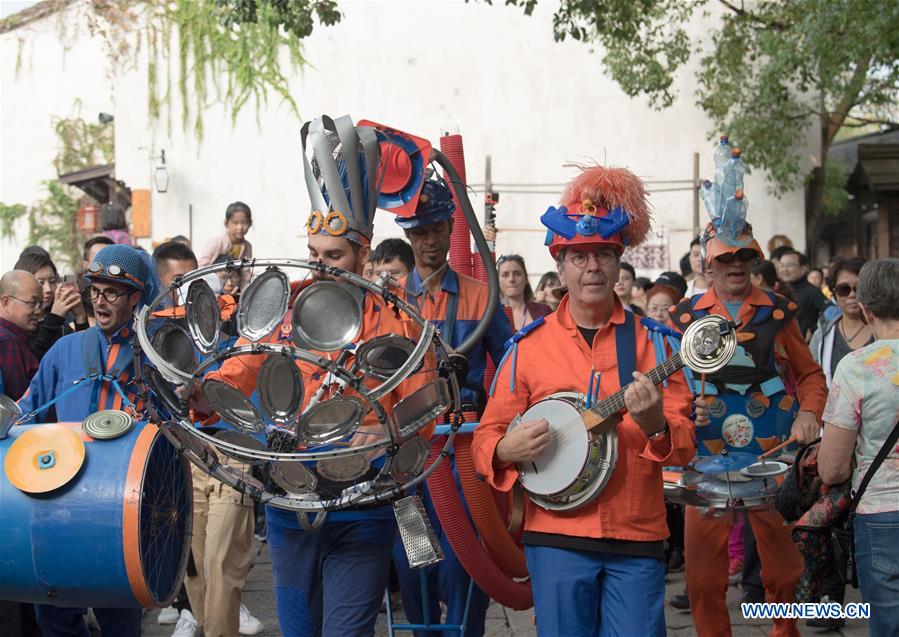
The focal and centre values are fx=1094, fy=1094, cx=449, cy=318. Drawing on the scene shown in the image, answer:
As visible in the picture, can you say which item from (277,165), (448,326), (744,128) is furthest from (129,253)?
(277,165)

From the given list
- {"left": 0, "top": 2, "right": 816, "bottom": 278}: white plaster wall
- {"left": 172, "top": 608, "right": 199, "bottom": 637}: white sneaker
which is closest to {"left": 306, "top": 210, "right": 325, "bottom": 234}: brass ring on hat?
{"left": 172, "top": 608, "right": 199, "bottom": 637}: white sneaker

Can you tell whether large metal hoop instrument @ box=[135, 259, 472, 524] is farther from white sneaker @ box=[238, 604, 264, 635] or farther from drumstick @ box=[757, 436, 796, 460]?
white sneaker @ box=[238, 604, 264, 635]

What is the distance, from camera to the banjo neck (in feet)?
11.1

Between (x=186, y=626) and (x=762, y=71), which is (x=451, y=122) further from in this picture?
(x=186, y=626)

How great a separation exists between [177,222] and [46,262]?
12702 millimetres

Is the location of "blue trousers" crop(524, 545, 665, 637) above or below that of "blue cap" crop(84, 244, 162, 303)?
below

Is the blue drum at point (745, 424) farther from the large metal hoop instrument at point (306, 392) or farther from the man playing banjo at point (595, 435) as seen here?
the large metal hoop instrument at point (306, 392)

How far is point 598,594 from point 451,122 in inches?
626

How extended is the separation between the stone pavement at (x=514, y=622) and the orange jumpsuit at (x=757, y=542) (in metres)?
0.91

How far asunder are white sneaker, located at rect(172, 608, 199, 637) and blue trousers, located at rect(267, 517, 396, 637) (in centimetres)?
236

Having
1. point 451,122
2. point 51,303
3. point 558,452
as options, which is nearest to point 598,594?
point 558,452

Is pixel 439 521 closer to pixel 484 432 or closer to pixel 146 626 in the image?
pixel 484 432

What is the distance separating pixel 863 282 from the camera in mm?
3934

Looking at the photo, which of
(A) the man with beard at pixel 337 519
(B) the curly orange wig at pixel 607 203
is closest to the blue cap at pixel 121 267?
(A) the man with beard at pixel 337 519
